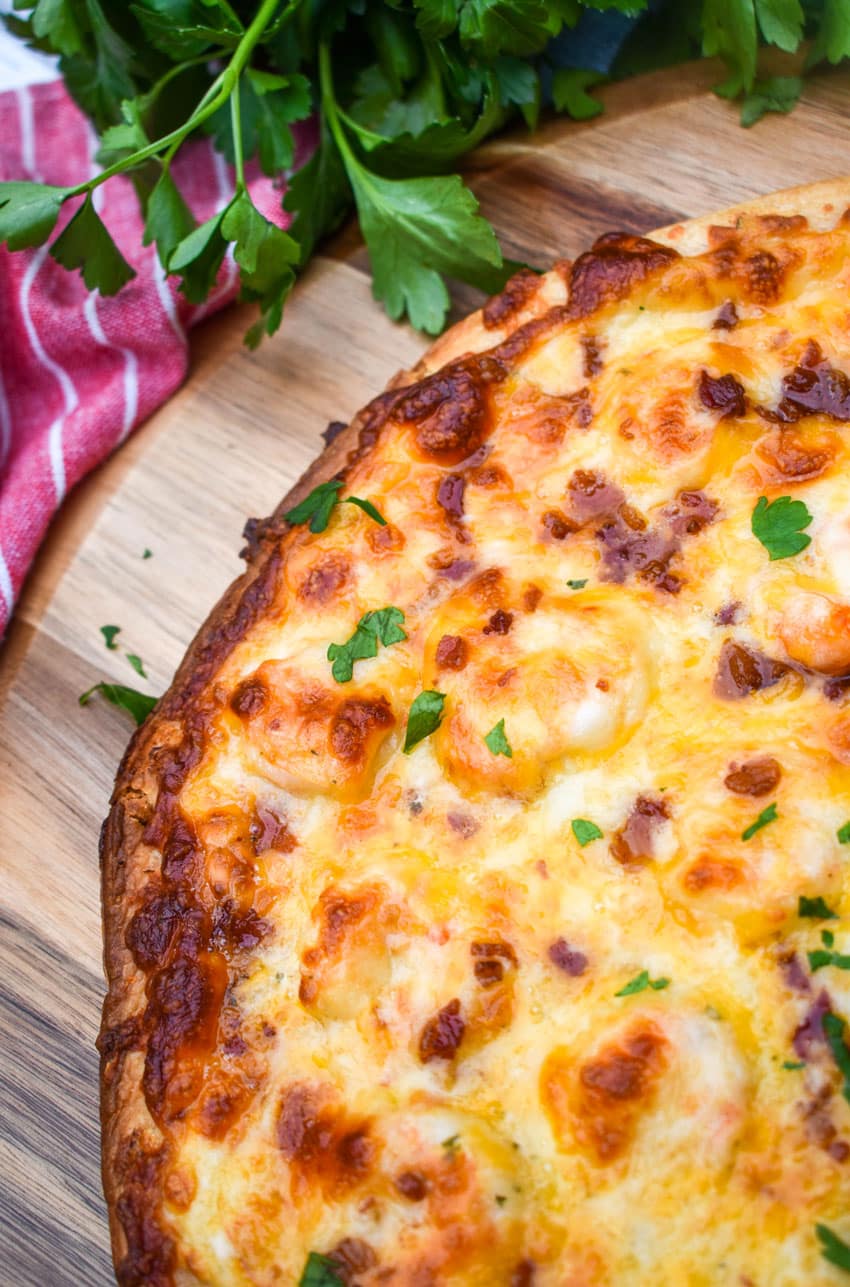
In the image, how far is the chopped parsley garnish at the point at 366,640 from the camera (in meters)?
3.12

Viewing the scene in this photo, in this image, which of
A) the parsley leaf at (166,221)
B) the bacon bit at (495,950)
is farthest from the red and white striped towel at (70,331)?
the bacon bit at (495,950)

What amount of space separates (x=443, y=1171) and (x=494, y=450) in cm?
175

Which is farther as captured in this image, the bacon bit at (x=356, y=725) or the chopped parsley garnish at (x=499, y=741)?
the bacon bit at (x=356, y=725)

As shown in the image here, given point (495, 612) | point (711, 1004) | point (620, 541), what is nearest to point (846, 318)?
point (620, 541)

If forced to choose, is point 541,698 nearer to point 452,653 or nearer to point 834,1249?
point 452,653

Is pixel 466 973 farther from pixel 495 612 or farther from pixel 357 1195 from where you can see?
pixel 495 612

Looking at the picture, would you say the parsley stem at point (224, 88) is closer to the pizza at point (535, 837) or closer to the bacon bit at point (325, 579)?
the pizza at point (535, 837)

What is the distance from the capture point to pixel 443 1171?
2547mm

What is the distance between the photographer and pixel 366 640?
314 centimetres

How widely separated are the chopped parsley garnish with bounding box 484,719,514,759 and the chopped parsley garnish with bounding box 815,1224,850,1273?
3.66 ft

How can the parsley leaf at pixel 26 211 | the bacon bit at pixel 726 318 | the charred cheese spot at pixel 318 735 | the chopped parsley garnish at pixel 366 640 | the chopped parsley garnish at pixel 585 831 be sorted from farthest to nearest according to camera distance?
the parsley leaf at pixel 26 211 → the bacon bit at pixel 726 318 → the chopped parsley garnish at pixel 366 640 → the charred cheese spot at pixel 318 735 → the chopped parsley garnish at pixel 585 831

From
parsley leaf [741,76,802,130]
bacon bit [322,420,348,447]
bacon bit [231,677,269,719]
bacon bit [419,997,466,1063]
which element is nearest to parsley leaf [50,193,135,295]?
bacon bit [322,420,348,447]

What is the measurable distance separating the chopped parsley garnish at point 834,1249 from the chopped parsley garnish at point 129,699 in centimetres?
233

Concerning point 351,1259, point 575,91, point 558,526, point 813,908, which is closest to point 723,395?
point 558,526
